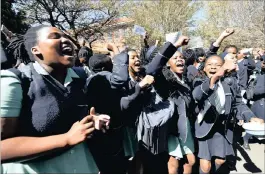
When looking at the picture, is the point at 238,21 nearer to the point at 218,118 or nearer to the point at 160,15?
the point at 160,15

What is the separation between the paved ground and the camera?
3.74 meters

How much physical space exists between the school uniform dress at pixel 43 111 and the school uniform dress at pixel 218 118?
63.9 inches

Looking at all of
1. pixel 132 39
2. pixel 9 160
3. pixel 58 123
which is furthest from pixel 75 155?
pixel 132 39

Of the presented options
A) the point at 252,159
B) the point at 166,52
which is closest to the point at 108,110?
the point at 166,52

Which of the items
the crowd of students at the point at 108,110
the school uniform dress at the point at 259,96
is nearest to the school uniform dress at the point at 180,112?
the crowd of students at the point at 108,110

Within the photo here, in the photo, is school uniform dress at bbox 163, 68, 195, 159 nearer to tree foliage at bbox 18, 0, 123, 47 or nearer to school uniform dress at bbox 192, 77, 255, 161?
school uniform dress at bbox 192, 77, 255, 161

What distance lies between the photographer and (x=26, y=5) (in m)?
16.3

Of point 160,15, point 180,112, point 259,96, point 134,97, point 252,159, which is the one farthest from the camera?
point 160,15

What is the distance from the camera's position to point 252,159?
4.11 metres

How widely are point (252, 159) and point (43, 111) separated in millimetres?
3664

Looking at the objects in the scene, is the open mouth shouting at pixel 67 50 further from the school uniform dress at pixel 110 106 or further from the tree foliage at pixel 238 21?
the tree foliage at pixel 238 21

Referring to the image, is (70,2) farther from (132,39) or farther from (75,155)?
(75,155)

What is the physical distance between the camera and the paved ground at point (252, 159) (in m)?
3.74

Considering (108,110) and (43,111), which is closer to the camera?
(43,111)
